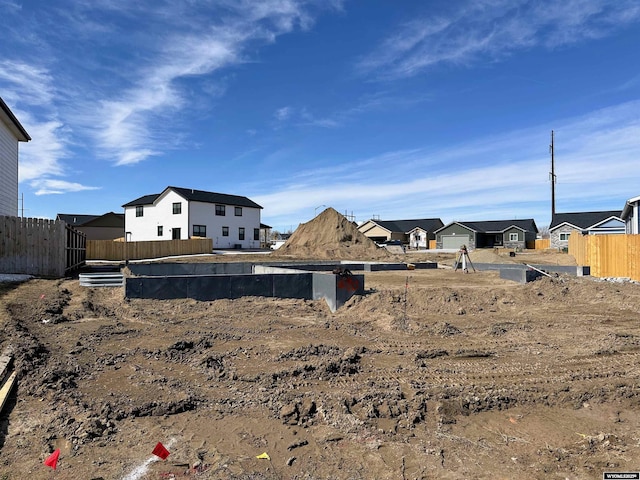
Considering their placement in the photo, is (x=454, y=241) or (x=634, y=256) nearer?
(x=634, y=256)

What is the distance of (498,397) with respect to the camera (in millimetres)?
5043

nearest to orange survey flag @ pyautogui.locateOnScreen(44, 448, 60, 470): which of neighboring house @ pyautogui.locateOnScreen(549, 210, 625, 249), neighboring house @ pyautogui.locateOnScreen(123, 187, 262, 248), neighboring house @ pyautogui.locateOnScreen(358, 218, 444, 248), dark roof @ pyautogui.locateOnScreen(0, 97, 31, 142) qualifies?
dark roof @ pyautogui.locateOnScreen(0, 97, 31, 142)

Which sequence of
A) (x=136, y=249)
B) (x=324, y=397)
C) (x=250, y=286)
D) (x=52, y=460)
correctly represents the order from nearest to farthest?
1. (x=52, y=460)
2. (x=324, y=397)
3. (x=250, y=286)
4. (x=136, y=249)

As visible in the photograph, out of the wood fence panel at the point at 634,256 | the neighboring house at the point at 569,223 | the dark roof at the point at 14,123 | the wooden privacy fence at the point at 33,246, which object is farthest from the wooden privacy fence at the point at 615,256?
the neighboring house at the point at 569,223

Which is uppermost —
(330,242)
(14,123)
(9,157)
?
(14,123)

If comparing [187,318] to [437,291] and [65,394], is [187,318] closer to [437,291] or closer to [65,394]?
[65,394]

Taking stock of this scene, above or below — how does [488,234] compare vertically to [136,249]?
above

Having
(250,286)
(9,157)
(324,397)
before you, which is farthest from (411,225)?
(324,397)

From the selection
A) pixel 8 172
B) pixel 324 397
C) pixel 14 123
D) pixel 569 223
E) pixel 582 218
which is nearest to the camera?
pixel 324 397

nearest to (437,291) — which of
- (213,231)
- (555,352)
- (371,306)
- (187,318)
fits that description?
(371,306)

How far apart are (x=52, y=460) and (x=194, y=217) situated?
42500 millimetres

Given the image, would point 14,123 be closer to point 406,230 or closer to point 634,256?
point 634,256

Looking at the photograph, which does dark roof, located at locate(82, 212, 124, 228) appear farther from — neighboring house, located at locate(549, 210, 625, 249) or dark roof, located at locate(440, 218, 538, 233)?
neighboring house, located at locate(549, 210, 625, 249)

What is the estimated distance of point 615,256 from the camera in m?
→ 18.6
